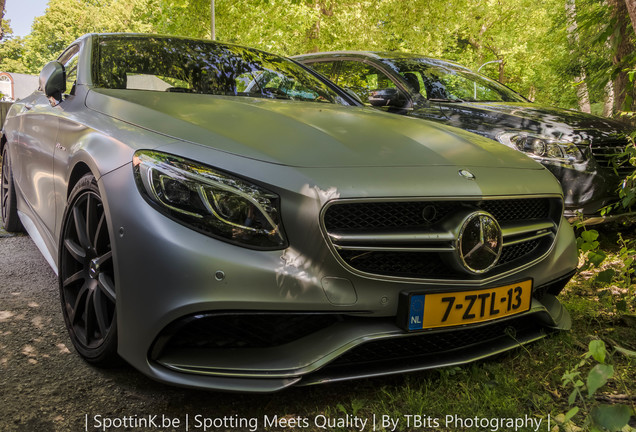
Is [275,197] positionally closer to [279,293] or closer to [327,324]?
[279,293]

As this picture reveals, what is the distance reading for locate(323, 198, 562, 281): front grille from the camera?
198cm

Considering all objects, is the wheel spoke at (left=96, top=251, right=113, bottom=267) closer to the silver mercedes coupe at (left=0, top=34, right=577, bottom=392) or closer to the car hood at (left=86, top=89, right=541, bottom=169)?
the silver mercedes coupe at (left=0, top=34, right=577, bottom=392)

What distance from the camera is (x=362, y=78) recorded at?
5.82 metres

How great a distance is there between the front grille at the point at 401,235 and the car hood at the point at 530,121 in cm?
254

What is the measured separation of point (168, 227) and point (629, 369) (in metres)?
2.00

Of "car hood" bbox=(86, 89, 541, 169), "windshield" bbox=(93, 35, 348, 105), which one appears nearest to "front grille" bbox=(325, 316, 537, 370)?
"car hood" bbox=(86, 89, 541, 169)

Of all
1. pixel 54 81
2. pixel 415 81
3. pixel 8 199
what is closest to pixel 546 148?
pixel 415 81

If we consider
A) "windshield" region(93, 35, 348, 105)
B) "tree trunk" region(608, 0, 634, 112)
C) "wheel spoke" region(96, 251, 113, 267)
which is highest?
"tree trunk" region(608, 0, 634, 112)

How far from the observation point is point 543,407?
7.12 feet

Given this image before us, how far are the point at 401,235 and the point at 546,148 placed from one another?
2.86 metres

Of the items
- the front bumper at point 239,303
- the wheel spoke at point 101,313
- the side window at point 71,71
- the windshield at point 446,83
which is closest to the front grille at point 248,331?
the front bumper at point 239,303

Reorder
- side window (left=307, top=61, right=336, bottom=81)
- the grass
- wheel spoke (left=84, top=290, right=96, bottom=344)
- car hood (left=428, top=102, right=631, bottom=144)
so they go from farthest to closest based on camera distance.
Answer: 1. side window (left=307, top=61, right=336, bottom=81)
2. car hood (left=428, top=102, right=631, bottom=144)
3. wheel spoke (left=84, top=290, right=96, bottom=344)
4. the grass

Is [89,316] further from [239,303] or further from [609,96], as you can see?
[609,96]

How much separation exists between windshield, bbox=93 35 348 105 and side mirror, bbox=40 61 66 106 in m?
0.22
